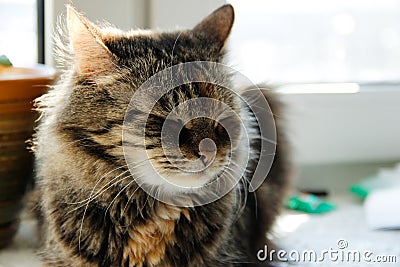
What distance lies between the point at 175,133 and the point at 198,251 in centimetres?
21

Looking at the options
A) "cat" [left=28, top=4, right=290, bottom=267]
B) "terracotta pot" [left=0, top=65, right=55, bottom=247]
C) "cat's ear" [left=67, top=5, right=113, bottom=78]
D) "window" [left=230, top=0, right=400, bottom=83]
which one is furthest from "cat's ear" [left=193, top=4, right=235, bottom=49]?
"window" [left=230, top=0, right=400, bottom=83]

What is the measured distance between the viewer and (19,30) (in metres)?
1.45

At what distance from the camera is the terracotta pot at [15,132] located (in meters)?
1.16

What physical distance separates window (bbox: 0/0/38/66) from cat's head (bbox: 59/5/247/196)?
445 mm

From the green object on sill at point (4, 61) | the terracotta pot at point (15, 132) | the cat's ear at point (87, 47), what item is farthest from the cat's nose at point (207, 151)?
the green object on sill at point (4, 61)

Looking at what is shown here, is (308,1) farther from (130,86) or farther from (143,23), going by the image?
(130,86)

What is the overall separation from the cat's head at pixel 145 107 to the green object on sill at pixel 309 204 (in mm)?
539

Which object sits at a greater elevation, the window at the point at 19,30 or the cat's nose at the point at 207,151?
the window at the point at 19,30

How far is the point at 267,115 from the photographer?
4.08 feet

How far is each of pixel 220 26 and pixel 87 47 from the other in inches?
9.4

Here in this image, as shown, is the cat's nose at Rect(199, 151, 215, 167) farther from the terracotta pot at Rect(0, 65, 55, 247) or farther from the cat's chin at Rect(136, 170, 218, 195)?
the terracotta pot at Rect(0, 65, 55, 247)

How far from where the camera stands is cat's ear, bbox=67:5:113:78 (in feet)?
3.16

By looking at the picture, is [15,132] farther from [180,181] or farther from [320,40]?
[320,40]

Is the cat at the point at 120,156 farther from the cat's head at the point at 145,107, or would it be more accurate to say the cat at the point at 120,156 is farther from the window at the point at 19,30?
the window at the point at 19,30
